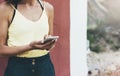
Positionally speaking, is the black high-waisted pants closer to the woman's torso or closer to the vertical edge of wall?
the woman's torso

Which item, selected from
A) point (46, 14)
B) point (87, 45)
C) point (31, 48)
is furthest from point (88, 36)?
point (31, 48)

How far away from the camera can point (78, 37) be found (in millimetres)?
1681

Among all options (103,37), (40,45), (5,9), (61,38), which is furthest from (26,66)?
(103,37)

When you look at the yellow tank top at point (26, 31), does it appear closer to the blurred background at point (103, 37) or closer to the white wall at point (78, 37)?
the white wall at point (78, 37)

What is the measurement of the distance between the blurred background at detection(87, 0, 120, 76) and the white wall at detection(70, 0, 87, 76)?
1.4 inches

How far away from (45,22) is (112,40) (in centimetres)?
56

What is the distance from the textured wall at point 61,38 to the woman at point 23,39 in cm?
28

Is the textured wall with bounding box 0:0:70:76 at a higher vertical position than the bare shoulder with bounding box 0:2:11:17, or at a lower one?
lower

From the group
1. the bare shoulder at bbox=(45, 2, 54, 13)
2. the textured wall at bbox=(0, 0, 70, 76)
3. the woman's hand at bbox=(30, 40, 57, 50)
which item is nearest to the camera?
the woman's hand at bbox=(30, 40, 57, 50)

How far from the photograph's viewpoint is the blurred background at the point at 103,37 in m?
1.71

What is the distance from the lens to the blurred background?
1.71 metres

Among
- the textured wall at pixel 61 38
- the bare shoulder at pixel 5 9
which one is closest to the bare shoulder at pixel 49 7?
the textured wall at pixel 61 38

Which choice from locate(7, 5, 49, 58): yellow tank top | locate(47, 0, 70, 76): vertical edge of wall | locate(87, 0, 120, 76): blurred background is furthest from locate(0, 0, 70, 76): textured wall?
locate(7, 5, 49, 58): yellow tank top

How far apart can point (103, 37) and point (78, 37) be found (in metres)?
0.16
